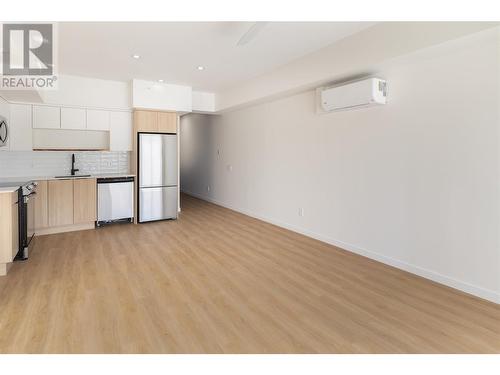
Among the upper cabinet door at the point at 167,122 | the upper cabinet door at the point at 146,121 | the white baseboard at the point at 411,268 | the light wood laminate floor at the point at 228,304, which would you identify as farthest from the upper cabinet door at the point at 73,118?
the white baseboard at the point at 411,268

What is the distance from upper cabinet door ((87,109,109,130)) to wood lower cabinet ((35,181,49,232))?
53.6 inches

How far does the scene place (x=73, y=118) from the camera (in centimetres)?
559

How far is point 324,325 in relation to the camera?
2.43 metres

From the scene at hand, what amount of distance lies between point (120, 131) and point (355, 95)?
4.32 meters

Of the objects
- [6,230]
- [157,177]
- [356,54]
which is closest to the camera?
[6,230]

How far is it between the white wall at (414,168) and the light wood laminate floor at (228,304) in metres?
0.37

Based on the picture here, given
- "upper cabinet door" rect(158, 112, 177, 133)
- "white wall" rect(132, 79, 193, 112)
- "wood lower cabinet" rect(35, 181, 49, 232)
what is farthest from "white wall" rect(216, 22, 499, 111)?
"wood lower cabinet" rect(35, 181, 49, 232)

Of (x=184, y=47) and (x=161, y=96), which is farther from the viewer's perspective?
(x=161, y=96)

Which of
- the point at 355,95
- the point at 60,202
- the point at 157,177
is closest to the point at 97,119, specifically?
the point at 157,177

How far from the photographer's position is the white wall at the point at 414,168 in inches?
114

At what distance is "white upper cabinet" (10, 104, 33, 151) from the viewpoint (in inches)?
201

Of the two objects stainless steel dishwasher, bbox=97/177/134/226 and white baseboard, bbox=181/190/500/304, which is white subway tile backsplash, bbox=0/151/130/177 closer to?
stainless steel dishwasher, bbox=97/177/134/226

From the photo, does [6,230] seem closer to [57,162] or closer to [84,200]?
[84,200]

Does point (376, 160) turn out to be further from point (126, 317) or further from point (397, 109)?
point (126, 317)
